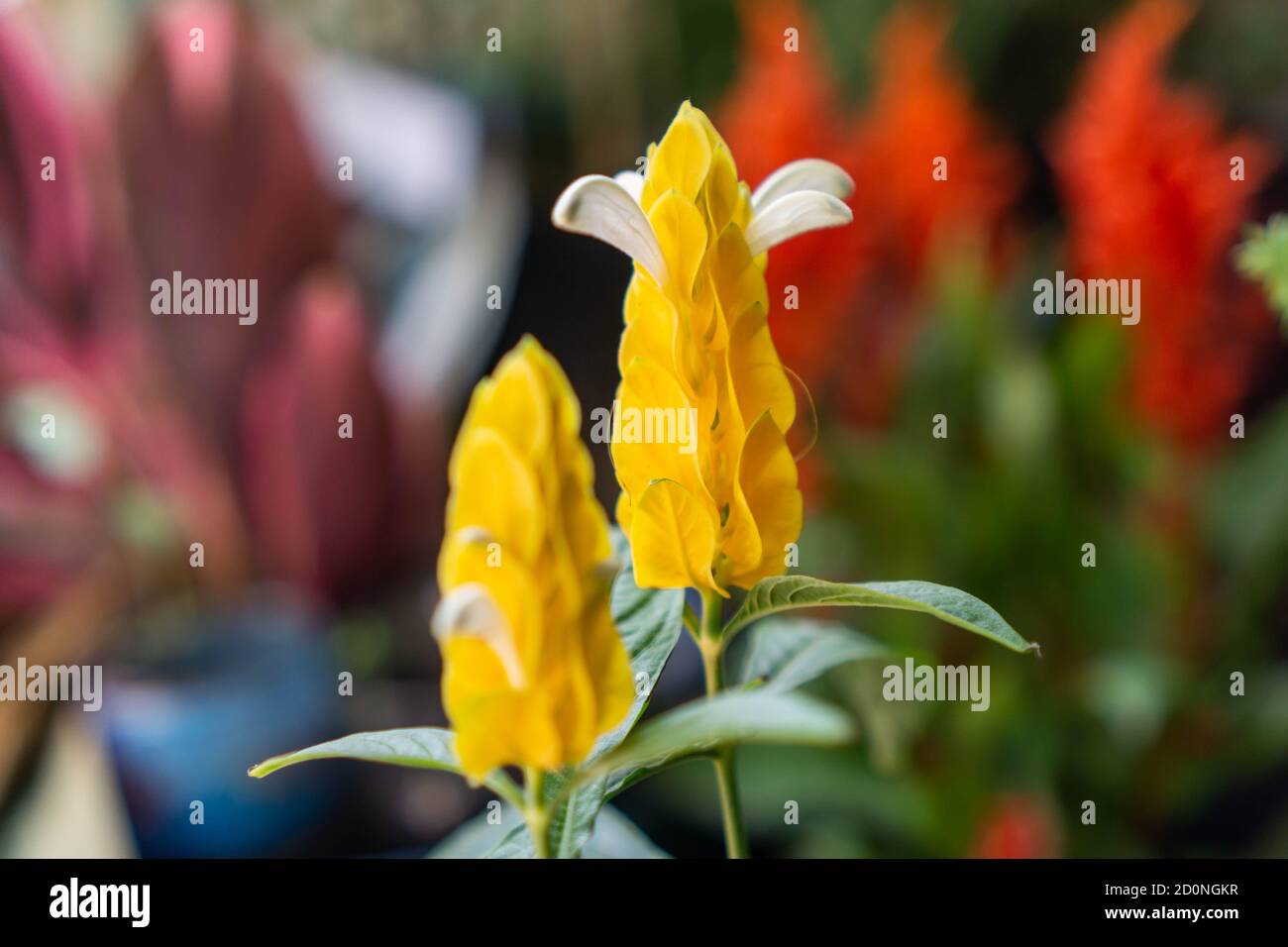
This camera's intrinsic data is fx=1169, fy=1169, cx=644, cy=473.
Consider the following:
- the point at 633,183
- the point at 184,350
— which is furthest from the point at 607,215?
the point at 184,350

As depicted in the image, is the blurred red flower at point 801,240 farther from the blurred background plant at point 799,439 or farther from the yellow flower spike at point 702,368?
the yellow flower spike at point 702,368

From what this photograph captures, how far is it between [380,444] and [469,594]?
0.48 meters

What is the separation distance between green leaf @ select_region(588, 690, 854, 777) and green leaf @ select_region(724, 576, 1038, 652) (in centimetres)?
2

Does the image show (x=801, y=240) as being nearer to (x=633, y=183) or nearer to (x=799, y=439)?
(x=799, y=439)

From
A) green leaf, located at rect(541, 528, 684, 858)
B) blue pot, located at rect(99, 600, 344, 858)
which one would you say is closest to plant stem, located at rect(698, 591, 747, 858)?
green leaf, located at rect(541, 528, 684, 858)

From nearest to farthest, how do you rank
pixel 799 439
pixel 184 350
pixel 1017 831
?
pixel 1017 831, pixel 799 439, pixel 184 350

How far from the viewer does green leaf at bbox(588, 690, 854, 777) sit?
0.13 m

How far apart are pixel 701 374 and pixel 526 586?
40 millimetres

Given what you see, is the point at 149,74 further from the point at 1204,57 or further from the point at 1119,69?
the point at 1204,57

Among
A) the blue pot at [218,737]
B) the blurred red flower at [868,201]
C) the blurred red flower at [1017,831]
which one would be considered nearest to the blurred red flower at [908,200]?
the blurred red flower at [868,201]

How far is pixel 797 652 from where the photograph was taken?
0.21 metres
